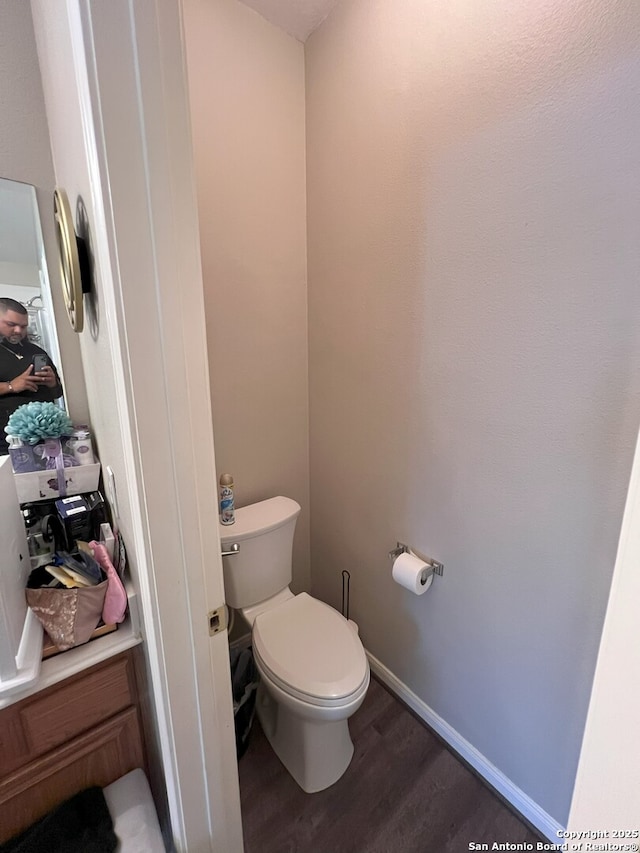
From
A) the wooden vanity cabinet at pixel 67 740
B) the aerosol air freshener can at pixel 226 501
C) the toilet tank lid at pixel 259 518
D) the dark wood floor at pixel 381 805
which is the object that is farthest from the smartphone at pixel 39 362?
the dark wood floor at pixel 381 805

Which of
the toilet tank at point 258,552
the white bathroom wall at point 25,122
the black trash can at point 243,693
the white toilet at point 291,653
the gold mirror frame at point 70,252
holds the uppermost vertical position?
the white bathroom wall at point 25,122

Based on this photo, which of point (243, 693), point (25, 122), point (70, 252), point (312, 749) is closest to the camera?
point (70, 252)

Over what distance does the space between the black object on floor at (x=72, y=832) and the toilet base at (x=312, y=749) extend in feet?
1.88

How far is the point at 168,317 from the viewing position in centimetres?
61

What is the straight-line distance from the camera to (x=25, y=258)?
4.13 feet

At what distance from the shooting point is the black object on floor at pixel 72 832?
799 millimetres

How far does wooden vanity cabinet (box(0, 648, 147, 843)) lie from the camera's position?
0.81 m

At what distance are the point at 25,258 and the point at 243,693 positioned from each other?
1791 mm

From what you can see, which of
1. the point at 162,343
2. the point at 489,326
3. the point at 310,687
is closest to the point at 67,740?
the point at 310,687

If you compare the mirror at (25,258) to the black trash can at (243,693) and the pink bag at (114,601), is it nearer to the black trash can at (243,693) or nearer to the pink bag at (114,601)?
the pink bag at (114,601)

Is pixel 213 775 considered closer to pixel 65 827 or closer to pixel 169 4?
pixel 65 827

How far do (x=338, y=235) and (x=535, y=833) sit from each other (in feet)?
7.14

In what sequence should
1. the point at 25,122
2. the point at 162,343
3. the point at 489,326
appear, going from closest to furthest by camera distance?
the point at 162,343 → the point at 489,326 → the point at 25,122

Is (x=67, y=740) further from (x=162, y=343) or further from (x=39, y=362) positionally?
(x=39, y=362)
